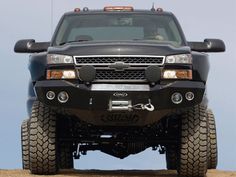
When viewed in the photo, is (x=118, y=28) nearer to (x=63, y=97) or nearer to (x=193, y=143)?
(x=63, y=97)

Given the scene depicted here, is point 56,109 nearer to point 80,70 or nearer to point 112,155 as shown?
point 80,70

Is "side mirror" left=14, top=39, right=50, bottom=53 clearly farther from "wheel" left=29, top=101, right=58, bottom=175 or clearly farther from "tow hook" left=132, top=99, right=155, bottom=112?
A: "tow hook" left=132, top=99, right=155, bottom=112

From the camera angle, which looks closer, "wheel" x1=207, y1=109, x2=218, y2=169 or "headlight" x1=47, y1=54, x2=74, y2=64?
"headlight" x1=47, y1=54, x2=74, y2=64

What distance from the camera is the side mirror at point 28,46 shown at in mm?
10617

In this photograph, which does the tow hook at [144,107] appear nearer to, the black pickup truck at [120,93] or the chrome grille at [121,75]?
the black pickup truck at [120,93]

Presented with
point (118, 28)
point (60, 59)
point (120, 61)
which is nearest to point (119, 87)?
point (120, 61)

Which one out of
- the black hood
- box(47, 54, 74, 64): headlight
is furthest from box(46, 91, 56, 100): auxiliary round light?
the black hood

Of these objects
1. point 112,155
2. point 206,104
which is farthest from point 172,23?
point 112,155

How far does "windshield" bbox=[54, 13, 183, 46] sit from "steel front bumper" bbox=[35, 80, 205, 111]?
1.32 meters

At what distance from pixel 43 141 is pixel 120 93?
124 cm

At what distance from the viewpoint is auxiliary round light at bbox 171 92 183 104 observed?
966 cm

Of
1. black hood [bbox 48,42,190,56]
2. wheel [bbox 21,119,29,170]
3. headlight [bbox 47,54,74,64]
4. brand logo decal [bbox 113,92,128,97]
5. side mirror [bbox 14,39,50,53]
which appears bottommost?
wheel [bbox 21,119,29,170]

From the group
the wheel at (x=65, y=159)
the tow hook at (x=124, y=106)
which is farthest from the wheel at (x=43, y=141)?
the wheel at (x=65, y=159)

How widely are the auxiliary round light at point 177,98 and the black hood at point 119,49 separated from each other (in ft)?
1.61
